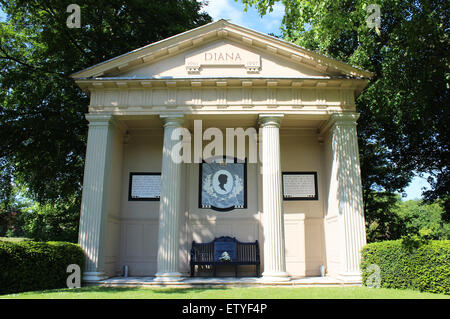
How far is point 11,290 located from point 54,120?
8.54 metres

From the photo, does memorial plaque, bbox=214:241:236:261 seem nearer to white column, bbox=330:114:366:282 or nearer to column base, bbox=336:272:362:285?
white column, bbox=330:114:366:282

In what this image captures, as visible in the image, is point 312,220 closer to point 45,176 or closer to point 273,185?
point 273,185

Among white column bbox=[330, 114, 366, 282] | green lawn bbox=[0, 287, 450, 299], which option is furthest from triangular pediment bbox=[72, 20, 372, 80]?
green lawn bbox=[0, 287, 450, 299]

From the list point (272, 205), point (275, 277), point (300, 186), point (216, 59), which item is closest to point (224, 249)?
point (275, 277)

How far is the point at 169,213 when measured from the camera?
1206 centimetres

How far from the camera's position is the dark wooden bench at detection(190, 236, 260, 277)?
531 inches

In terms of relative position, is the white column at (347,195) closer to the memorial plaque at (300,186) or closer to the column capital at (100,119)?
the memorial plaque at (300,186)

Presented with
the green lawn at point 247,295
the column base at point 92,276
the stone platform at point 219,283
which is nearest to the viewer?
the green lawn at point 247,295

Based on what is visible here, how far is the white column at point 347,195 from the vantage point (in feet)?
38.2

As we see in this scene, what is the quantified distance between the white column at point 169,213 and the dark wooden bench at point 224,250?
1.83m

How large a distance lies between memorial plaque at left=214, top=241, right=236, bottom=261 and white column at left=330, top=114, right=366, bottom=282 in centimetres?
382

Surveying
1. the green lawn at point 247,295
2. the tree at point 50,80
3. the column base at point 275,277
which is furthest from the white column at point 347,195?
the tree at point 50,80

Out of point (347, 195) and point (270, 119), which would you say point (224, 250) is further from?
point (270, 119)

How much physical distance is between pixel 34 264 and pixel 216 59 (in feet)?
28.6
